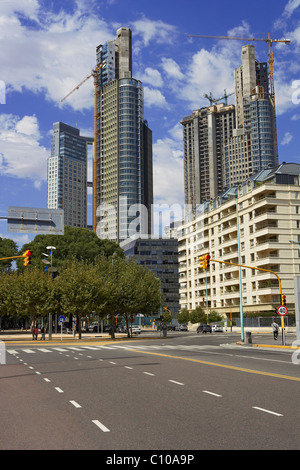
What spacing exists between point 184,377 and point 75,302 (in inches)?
1381

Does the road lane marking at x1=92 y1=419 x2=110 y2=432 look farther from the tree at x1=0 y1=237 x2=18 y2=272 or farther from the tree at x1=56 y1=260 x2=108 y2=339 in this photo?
the tree at x1=0 y1=237 x2=18 y2=272

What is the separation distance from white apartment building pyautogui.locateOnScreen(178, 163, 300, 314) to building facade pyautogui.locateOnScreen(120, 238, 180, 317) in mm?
61631

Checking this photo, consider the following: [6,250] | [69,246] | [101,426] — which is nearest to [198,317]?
[69,246]

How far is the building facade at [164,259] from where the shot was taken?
535 feet

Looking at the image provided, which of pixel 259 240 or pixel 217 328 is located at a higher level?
pixel 259 240

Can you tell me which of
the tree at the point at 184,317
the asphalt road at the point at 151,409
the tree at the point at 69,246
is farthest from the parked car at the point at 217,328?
the asphalt road at the point at 151,409

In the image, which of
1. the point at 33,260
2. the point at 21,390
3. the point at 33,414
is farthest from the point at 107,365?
the point at 33,260

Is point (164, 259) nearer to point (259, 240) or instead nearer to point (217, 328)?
point (259, 240)

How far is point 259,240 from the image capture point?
84438mm

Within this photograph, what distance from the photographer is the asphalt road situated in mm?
7609

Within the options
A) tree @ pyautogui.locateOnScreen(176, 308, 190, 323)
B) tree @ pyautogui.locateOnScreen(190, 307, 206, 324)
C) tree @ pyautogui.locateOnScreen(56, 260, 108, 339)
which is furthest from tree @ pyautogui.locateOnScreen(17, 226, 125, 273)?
tree @ pyautogui.locateOnScreen(56, 260, 108, 339)

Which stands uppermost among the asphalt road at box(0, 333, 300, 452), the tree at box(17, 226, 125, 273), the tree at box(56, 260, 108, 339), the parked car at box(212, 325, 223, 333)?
the tree at box(17, 226, 125, 273)

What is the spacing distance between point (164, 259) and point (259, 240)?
8099 centimetres

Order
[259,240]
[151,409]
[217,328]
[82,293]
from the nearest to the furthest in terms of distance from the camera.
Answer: [151,409] < [82,293] < [217,328] < [259,240]
